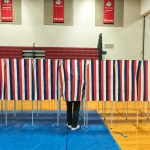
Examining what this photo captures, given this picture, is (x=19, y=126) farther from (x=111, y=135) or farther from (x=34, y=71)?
(x=111, y=135)

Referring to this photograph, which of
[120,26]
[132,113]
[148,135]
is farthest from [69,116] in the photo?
[120,26]

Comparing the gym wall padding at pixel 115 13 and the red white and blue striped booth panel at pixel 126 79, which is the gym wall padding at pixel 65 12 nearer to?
the gym wall padding at pixel 115 13

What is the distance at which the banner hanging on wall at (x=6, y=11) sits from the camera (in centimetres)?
934

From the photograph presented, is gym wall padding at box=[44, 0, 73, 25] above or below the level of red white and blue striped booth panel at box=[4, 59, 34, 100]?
above

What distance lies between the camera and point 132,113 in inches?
209

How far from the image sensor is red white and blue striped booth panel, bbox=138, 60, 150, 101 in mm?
4078

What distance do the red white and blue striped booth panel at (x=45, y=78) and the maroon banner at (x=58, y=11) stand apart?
5882 millimetres

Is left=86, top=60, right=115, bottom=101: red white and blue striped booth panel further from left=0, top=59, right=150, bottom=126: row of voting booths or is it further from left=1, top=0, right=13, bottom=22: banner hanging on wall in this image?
left=1, top=0, right=13, bottom=22: banner hanging on wall

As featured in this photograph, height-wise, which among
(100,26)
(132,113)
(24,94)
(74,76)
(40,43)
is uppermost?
(100,26)

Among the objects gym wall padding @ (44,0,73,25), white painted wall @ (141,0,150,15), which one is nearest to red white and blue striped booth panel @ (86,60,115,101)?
white painted wall @ (141,0,150,15)

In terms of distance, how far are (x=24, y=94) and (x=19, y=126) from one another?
590 millimetres

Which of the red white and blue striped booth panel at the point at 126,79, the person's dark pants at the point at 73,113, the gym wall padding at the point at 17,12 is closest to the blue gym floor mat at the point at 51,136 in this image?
the person's dark pants at the point at 73,113

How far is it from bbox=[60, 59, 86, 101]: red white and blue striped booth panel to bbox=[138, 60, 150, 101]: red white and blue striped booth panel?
1.00 meters

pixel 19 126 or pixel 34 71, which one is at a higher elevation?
pixel 34 71
